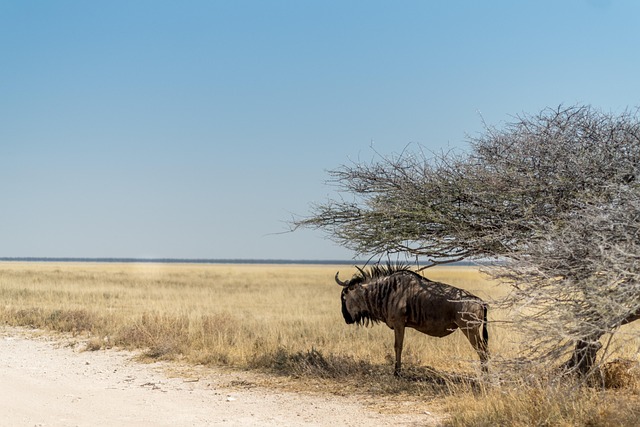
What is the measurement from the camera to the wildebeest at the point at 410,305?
1162cm

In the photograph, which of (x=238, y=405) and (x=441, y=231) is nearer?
(x=238, y=405)

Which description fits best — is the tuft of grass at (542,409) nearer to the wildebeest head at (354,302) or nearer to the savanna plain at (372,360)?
the savanna plain at (372,360)

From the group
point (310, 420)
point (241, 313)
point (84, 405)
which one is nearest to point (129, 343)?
point (84, 405)

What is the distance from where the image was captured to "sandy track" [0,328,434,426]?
9.86 meters

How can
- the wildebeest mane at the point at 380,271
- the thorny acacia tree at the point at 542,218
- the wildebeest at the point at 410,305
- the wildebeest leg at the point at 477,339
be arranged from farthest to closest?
1. the wildebeest mane at the point at 380,271
2. the wildebeest at the point at 410,305
3. the wildebeest leg at the point at 477,339
4. the thorny acacia tree at the point at 542,218

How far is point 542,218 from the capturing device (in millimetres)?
10891

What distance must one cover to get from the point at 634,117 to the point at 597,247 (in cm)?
413

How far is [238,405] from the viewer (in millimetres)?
11016

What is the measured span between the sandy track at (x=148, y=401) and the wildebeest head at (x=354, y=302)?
1.67 meters

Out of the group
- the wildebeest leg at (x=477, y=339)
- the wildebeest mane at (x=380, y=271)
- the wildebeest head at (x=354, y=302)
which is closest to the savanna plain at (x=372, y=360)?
the wildebeest leg at (x=477, y=339)

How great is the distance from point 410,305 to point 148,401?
171 inches

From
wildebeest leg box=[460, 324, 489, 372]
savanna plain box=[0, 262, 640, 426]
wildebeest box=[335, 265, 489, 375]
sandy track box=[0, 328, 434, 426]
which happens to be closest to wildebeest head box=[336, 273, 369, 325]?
wildebeest box=[335, 265, 489, 375]

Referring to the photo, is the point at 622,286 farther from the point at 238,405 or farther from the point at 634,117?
the point at 238,405

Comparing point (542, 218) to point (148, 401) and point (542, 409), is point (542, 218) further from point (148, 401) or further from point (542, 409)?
point (148, 401)
